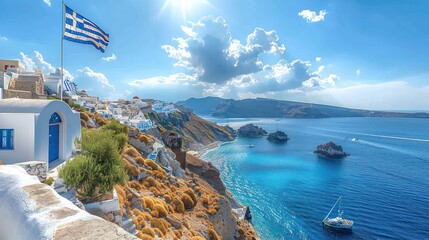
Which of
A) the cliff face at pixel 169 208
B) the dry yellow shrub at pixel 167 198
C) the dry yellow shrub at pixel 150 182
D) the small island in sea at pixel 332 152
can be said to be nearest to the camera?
the cliff face at pixel 169 208

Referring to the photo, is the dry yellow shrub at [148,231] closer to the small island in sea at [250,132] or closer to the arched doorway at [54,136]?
the arched doorway at [54,136]

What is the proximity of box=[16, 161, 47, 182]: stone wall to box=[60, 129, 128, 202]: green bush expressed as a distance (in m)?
1.58

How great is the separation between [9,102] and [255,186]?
57215mm

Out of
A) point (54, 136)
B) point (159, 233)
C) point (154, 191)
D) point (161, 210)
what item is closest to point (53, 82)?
point (54, 136)

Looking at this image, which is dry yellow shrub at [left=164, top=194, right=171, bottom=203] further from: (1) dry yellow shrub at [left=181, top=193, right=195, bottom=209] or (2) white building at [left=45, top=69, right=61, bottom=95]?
(2) white building at [left=45, top=69, right=61, bottom=95]

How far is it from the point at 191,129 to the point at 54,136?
128543mm

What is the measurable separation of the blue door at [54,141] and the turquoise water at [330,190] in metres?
32.3

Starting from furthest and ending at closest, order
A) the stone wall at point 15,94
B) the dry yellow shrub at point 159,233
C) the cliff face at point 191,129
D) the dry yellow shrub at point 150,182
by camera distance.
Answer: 1. the cliff face at point 191,129
2. the stone wall at point 15,94
3. the dry yellow shrub at point 150,182
4. the dry yellow shrub at point 159,233

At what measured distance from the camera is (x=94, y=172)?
37.6 ft

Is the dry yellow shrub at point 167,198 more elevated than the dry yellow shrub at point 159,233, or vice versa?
the dry yellow shrub at point 159,233

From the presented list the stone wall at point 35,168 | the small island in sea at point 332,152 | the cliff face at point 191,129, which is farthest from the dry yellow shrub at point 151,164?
the small island in sea at point 332,152

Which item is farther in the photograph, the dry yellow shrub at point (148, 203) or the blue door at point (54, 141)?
the dry yellow shrub at point (148, 203)

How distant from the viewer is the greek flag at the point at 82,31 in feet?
54.7

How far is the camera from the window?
13383 millimetres
